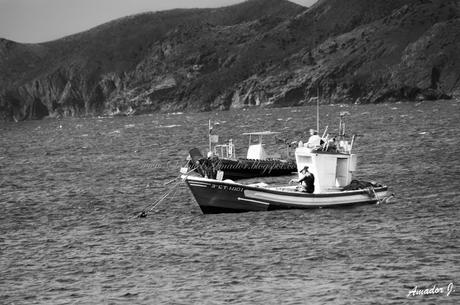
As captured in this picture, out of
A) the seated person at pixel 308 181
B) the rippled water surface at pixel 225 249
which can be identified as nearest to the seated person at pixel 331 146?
the seated person at pixel 308 181

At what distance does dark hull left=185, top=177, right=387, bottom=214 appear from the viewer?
4894cm

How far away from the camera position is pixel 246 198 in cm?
4928

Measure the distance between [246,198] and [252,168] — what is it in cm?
2545

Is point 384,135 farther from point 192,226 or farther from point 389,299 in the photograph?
point 389,299

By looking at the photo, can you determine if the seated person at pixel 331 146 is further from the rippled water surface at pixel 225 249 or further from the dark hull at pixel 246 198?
the rippled water surface at pixel 225 249

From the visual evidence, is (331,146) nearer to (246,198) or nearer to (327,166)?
(327,166)

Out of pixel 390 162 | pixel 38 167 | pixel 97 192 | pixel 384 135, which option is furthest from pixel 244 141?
pixel 97 192

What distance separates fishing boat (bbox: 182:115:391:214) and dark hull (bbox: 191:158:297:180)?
21.7 metres

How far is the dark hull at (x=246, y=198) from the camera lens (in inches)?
1927

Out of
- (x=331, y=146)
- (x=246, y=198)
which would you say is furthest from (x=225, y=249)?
(x=331, y=146)

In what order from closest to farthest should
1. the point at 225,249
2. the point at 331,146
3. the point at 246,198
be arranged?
the point at 225,249
the point at 246,198
the point at 331,146

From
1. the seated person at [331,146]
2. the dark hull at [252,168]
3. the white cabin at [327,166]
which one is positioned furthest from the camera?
the dark hull at [252,168]

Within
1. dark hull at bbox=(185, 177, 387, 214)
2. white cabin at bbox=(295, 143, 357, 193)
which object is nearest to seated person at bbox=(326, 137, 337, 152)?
white cabin at bbox=(295, 143, 357, 193)

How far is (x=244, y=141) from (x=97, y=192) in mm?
55128
